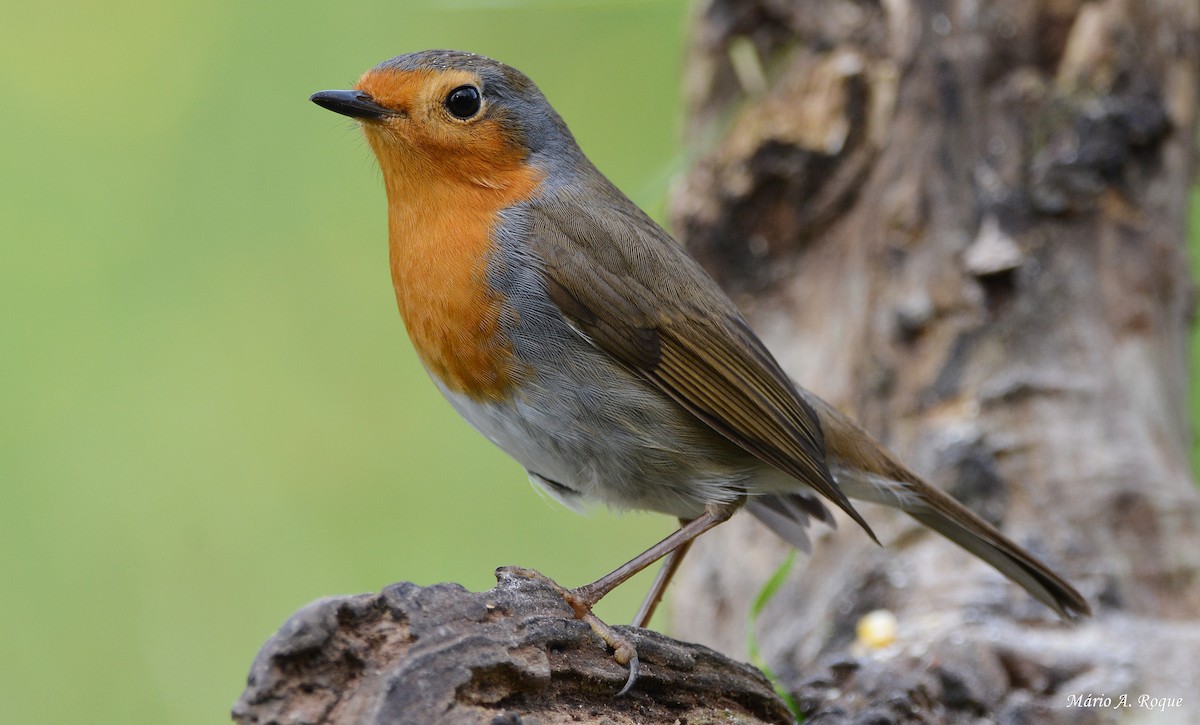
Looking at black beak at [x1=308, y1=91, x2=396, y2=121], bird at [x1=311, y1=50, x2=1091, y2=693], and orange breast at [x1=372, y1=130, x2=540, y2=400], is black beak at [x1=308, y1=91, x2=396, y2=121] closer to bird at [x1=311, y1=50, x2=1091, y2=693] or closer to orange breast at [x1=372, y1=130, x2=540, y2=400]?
bird at [x1=311, y1=50, x2=1091, y2=693]

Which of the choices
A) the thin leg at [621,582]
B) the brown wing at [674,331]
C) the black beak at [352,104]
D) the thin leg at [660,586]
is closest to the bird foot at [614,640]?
the thin leg at [621,582]

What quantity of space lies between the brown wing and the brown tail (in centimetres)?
15

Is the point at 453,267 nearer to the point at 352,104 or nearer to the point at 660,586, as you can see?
the point at 352,104

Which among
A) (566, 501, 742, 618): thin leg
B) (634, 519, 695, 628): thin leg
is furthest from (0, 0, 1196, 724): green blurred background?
(566, 501, 742, 618): thin leg

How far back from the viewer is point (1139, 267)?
4.39 metres

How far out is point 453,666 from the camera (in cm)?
232

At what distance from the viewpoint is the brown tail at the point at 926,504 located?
3.57 meters

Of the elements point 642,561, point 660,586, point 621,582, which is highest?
point 660,586

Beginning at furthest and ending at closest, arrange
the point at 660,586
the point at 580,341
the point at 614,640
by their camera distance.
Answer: the point at 660,586 → the point at 580,341 → the point at 614,640

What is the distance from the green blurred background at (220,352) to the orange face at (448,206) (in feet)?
6.69

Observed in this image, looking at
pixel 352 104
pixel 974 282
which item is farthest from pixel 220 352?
pixel 974 282

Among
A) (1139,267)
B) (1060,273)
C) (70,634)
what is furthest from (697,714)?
Answer: (70,634)

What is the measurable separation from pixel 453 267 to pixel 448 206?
264mm

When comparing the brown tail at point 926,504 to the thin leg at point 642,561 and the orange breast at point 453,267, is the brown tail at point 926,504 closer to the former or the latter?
the thin leg at point 642,561
